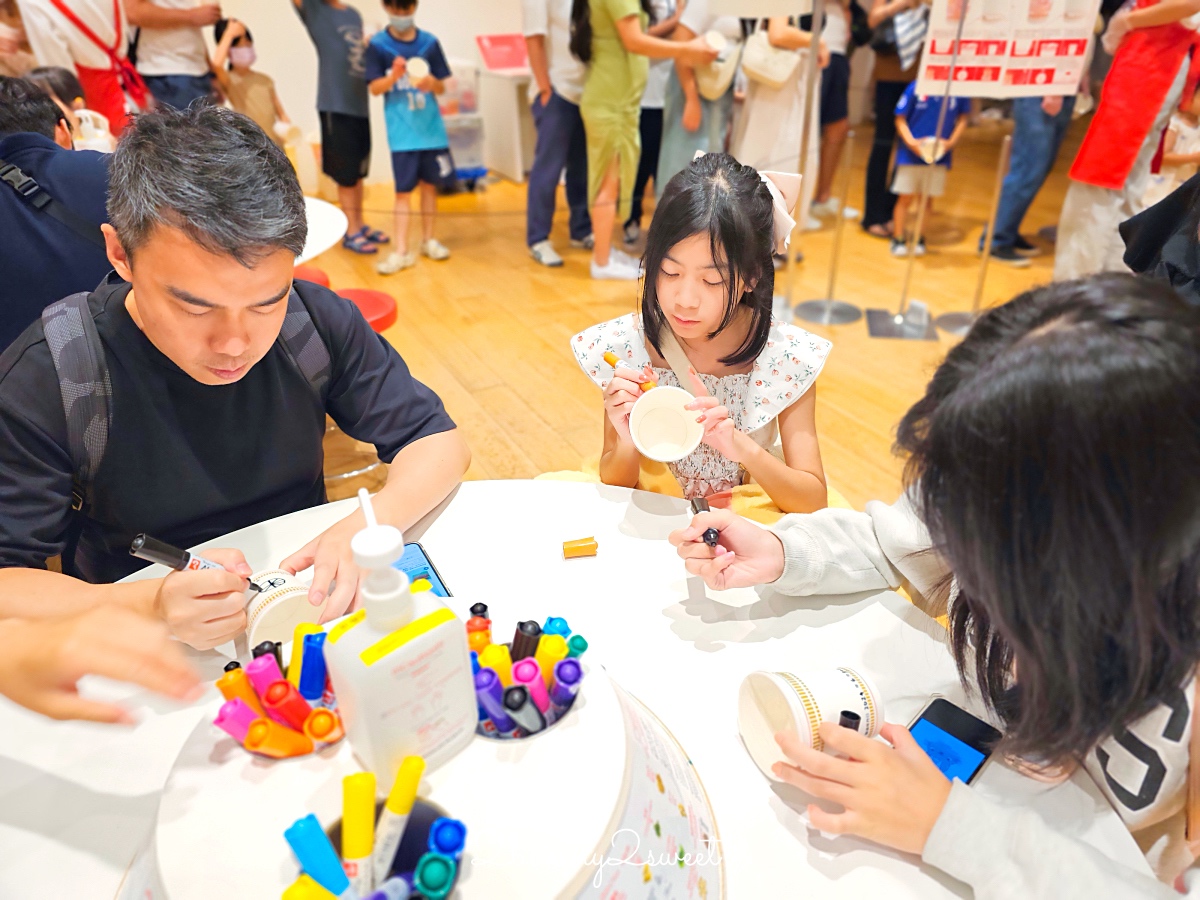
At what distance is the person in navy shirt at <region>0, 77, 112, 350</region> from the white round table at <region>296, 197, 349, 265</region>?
548 millimetres

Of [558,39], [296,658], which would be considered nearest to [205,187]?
[296,658]

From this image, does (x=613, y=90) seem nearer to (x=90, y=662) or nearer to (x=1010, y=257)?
(x=1010, y=257)

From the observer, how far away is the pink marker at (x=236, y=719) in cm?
62

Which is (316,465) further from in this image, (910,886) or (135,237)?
(910,886)

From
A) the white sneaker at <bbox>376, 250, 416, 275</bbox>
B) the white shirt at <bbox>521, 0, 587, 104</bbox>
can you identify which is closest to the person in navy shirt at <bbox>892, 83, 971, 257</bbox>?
the white shirt at <bbox>521, 0, 587, 104</bbox>

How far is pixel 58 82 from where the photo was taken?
2.33 metres

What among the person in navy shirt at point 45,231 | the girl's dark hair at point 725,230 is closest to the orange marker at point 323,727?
the girl's dark hair at point 725,230

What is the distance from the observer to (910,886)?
668mm

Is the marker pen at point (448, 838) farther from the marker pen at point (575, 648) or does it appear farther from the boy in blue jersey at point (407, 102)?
the boy in blue jersey at point (407, 102)

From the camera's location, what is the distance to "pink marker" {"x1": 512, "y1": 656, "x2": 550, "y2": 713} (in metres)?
0.63

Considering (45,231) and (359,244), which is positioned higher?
(45,231)

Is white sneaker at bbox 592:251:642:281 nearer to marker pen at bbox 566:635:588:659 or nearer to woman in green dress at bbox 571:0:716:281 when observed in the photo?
woman in green dress at bbox 571:0:716:281

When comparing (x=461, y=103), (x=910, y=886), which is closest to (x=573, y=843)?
(x=910, y=886)

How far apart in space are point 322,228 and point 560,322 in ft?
4.58
